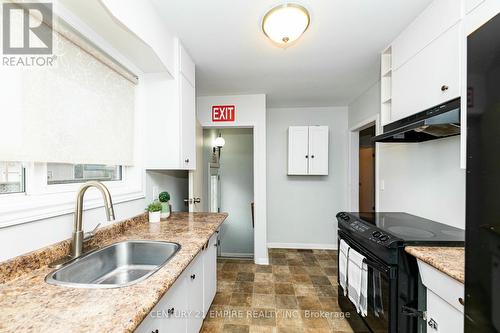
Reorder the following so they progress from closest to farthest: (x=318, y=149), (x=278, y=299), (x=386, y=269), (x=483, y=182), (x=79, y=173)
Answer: (x=483, y=182) < (x=386, y=269) < (x=79, y=173) < (x=278, y=299) < (x=318, y=149)

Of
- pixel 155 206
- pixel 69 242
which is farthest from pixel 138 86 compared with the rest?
pixel 69 242

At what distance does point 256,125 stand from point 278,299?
2.16 metres

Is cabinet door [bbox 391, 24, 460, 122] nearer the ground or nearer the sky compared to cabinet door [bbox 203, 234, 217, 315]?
nearer the sky

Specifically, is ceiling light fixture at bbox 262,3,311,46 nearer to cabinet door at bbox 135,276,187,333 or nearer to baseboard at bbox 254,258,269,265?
cabinet door at bbox 135,276,187,333

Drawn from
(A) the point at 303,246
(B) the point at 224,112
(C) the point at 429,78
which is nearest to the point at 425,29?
(C) the point at 429,78

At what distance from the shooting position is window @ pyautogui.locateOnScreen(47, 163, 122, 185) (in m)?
1.24

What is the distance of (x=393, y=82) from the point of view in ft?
6.22

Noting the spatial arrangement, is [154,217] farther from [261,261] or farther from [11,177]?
[261,261]

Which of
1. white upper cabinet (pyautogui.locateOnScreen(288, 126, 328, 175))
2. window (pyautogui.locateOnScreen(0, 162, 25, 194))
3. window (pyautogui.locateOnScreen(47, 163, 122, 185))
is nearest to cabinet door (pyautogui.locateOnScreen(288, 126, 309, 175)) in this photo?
white upper cabinet (pyautogui.locateOnScreen(288, 126, 328, 175))

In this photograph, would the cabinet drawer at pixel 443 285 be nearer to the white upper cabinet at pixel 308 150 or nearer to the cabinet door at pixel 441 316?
the cabinet door at pixel 441 316

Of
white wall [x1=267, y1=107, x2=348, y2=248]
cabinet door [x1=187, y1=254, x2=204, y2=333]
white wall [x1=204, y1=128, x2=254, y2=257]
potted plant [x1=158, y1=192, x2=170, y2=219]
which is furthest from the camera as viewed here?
white wall [x1=204, y1=128, x2=254, y2=257]

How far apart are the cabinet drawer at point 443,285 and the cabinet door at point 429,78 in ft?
3.21

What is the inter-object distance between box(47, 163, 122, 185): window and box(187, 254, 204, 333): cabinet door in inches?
36.0

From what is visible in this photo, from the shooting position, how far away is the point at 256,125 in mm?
3166
